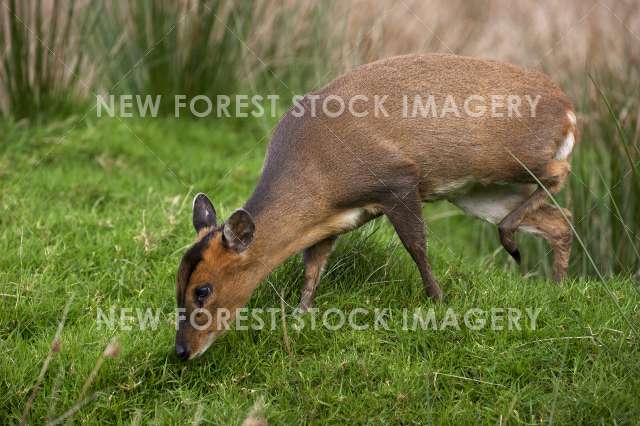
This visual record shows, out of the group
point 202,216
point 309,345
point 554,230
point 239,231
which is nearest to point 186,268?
point 239,231

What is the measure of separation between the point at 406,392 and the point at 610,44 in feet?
16.3

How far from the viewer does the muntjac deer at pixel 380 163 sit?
475cm

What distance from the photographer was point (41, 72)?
7.44m

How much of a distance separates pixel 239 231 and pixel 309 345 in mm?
665

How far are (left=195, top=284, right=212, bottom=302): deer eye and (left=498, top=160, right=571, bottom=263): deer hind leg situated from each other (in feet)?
6.06

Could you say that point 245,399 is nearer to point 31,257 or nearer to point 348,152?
point 348,152

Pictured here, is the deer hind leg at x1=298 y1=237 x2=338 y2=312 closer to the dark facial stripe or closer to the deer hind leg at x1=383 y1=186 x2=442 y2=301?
the deer hind leg at x1=383 y1=186 x2=442 y2=301

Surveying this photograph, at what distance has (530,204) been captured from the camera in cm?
552

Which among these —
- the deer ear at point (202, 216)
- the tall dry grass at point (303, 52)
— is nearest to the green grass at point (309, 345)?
the deer ear at point (202, 216)

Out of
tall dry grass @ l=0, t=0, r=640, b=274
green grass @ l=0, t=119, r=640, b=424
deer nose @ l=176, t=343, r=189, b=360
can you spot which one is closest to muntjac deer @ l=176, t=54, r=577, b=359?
deer nose @ l=176, t=343, r=189, b=360

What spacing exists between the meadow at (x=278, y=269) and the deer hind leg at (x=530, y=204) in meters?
0.23

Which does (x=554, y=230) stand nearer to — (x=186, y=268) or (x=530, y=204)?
(x=530, y=204)

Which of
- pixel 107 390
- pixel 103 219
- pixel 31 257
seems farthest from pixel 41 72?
pixel 107 390

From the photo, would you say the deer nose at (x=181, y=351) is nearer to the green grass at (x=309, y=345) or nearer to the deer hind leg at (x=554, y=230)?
the green grass at (x=309, y=345)
